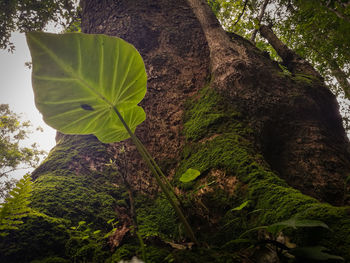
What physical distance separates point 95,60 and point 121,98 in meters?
0.22

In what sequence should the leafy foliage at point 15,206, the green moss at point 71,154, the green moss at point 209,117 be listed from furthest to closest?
the green moss at point 71,154 → the green moss at point 209,117 → the leafy foliage at point 15,206

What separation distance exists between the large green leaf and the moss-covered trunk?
288 millimetres

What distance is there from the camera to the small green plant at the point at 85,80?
0.76 metres

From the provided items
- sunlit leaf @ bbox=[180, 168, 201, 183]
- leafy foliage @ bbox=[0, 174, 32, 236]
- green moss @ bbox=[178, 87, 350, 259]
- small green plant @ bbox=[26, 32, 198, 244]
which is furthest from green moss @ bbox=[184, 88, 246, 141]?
leafy foliage @ bbox=[0, 174, 32, 236]

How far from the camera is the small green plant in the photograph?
76cm

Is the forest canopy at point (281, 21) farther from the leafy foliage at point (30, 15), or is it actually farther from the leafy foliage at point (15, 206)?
the leafy foliage at point (15, 206)

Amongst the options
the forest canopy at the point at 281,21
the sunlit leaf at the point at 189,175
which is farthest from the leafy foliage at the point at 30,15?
the sunlit leaf at the point at 189,175

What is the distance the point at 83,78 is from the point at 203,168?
0.87 m

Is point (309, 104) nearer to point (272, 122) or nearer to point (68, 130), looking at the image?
point (272, 122)

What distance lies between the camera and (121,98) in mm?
1002

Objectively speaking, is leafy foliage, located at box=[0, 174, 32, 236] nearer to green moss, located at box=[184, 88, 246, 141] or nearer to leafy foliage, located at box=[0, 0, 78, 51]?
green moss, located at box=[184, 88, 246, 141]

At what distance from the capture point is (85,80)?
85 cm

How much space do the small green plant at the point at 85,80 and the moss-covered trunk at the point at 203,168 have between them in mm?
280

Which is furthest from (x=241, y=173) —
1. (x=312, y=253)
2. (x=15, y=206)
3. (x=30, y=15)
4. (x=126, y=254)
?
(x=30, y=15)
